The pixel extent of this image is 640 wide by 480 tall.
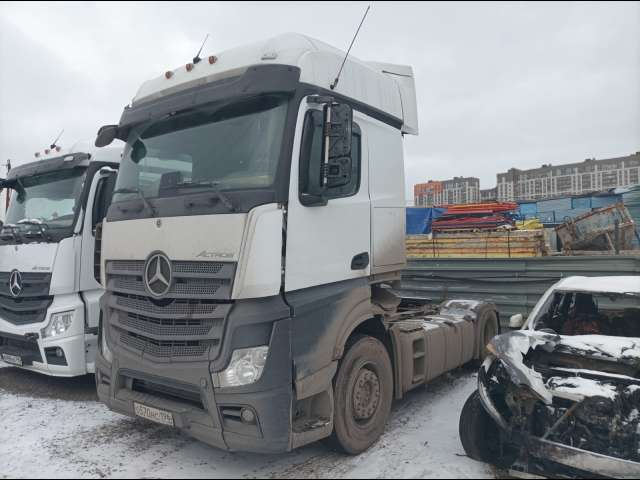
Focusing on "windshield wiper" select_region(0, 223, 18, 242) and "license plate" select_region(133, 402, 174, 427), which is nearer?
"license plate" select_region(133, 402, 174, 427)

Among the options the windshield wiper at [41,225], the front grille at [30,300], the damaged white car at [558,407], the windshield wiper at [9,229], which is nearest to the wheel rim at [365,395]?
the damaged white car at [558,407]

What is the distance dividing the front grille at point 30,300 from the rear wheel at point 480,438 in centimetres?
490

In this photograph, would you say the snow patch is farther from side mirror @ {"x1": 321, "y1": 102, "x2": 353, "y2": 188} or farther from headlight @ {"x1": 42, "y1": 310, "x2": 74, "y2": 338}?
headlight @ {"x1": 42, "y1": 310, "x2": 74, "y2": 338}

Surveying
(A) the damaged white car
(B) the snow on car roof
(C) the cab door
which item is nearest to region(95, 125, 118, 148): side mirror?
(C) the cab door

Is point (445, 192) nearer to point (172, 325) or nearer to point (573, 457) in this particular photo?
point (573, 457)

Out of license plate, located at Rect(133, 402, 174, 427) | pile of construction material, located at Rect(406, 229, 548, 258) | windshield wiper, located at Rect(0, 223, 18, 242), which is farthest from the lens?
pile of construction material, located at Rect(406, 229, 548, 258)

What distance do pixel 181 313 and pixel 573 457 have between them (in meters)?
3.09

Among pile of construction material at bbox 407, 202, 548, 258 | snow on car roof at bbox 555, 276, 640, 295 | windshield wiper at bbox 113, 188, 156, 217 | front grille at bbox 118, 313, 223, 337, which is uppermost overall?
windshield wiper at bbox 113, 188, 156, 217

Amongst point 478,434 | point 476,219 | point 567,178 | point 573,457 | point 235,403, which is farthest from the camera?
point 567,178

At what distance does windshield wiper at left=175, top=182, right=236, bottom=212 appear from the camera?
338 centimetres

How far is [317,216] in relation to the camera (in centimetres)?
378

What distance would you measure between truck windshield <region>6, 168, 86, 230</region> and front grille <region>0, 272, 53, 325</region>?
67 centimetres

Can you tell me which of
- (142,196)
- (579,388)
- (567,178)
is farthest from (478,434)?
(567,178)

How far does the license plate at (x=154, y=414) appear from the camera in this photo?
345cm
